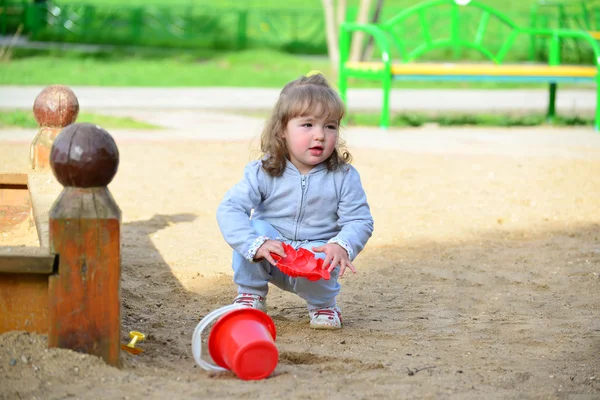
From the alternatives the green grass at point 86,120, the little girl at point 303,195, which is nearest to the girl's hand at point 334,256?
the little girl at point 303,195

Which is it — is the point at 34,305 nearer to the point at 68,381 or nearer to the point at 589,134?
the point at 68,381

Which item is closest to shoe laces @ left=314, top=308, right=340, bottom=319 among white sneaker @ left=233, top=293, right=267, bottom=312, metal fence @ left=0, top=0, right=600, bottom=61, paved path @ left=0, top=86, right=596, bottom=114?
white sneaker @ left=233, top=293, right=267, bottom=312

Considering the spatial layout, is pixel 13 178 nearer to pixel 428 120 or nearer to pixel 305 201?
pixel 305 201

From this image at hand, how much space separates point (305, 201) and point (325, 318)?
45cm

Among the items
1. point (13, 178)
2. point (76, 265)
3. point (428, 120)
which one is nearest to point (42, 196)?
point (13, 178)

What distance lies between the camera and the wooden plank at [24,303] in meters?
2.62

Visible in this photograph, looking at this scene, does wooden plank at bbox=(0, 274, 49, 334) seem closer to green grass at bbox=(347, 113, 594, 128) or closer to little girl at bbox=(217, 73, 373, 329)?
little girl at bbox=(217, 73, 373, 329)

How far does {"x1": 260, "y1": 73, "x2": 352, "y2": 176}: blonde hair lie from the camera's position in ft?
11.1

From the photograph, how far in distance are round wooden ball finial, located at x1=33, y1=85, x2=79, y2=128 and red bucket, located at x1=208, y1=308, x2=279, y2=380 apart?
199 cm

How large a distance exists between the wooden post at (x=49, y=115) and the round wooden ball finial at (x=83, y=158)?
1792mm

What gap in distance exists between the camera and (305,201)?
3426 mm

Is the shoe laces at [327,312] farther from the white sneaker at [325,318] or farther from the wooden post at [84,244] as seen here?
the wooden post at [84,244]

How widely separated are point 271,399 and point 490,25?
24.4 m

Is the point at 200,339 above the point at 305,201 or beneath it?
beneath
